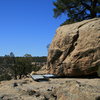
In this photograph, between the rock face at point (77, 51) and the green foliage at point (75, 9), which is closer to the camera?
the rock face at point (77, 51)

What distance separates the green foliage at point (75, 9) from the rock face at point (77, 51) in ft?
30.0

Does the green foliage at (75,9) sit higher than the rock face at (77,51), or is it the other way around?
the green foliage at (75,9)

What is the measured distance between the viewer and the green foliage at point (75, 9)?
80.3ft

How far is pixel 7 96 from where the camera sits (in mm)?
8016

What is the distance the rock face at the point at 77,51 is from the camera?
1376 centimetres

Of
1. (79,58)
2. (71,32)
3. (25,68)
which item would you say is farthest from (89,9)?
(25,68)

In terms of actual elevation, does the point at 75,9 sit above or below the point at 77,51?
above

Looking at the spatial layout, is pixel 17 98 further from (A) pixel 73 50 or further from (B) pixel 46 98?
(A) pixel 73 50

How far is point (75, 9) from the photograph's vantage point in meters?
25.5

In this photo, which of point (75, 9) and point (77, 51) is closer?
point (77, 51)

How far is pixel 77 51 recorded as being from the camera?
1425 cm

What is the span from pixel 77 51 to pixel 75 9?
1208 cm

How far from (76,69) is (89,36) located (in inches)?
82.1

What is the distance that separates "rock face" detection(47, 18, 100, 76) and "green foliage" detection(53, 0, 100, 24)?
30.0 ft
